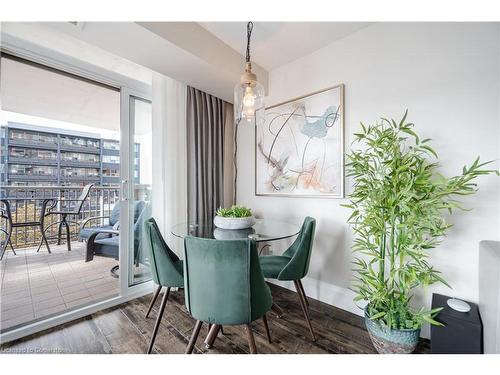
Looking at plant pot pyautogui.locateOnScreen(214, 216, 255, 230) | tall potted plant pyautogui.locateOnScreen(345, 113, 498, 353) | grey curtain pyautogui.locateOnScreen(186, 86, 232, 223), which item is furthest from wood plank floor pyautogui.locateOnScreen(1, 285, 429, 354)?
grey curtain pyautogui.locateOnScreen(186, 86, 232, 223)

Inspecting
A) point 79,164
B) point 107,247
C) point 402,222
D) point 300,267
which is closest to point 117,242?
point 107,247

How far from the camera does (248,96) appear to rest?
1610 mm

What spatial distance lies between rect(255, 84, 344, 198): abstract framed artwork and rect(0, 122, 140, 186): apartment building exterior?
79.6 inches

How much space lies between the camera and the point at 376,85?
179cm

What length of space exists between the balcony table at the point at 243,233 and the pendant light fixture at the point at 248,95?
3.03 ft

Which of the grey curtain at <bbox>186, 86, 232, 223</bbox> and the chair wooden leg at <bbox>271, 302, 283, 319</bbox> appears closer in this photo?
the chair wooden leg at <bbox>271, 302, 283, 319</bbox>

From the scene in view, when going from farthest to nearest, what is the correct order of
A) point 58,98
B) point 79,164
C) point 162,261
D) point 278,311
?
point 79,164 → point 58,98 → point 278,311 → point 162,261

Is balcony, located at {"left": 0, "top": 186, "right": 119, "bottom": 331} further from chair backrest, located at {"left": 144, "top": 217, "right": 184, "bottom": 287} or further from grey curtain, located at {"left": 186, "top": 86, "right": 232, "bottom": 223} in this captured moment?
grey curtain, located at {"left": 186, "top": 86, "right": 232, "bottom": 223}

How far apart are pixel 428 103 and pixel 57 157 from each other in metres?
→ 5.29

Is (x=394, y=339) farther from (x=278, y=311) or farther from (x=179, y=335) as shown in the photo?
(x=179, y=335)

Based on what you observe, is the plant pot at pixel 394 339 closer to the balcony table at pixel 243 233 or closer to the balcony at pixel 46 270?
the balcony table at pixel 243 233

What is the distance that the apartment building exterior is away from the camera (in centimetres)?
323
